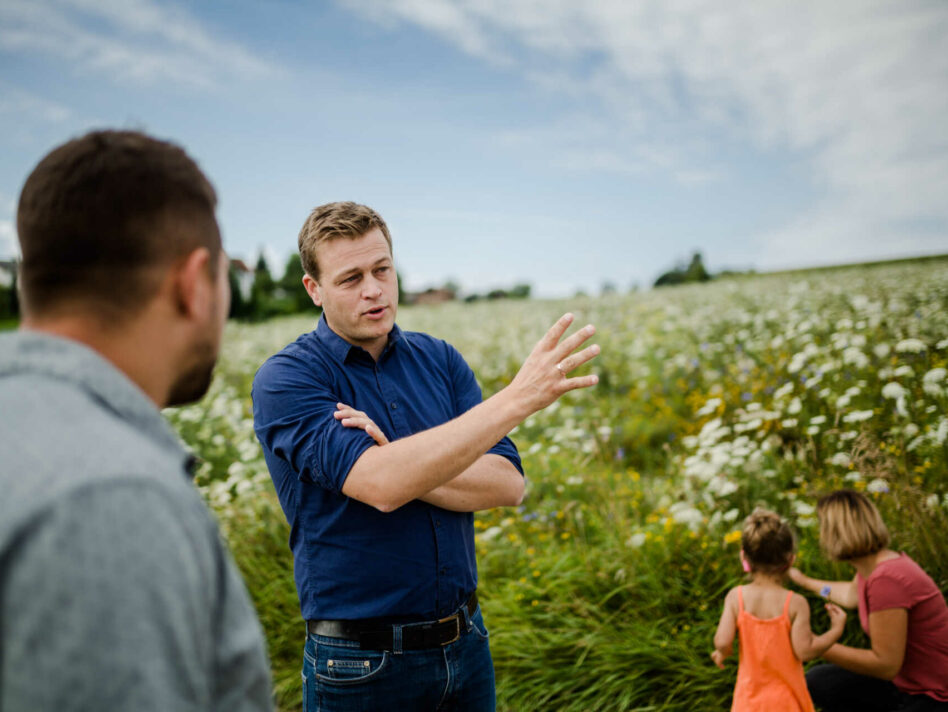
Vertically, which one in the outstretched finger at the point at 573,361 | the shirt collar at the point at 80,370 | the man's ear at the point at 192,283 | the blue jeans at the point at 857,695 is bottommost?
the blue jeans at the point at 857,695

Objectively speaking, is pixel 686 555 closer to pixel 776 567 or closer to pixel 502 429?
pixel 776 567

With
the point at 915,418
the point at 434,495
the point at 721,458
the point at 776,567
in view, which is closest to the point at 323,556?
the point at 434,495

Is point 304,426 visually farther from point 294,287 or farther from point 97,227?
point 294,287

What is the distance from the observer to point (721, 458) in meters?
3.84

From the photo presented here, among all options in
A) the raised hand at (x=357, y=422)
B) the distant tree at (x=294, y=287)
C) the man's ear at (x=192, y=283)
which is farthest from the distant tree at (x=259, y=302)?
the man's ear at (x=192, y=283)

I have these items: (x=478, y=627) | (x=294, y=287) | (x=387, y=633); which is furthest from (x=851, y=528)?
(x=294, y=287)

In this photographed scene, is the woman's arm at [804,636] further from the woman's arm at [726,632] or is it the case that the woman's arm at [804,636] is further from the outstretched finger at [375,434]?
the outstretched finger at [375,434]

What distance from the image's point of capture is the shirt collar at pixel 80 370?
A: 826mm

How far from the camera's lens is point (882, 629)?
2.92 meters

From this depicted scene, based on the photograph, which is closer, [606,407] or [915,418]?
[915,418]

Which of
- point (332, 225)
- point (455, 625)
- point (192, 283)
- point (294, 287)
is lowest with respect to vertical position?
point (455, 625)

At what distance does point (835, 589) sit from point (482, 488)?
215 cm

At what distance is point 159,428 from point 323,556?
4.30 ft

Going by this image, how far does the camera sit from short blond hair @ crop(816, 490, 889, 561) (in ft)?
9.83
